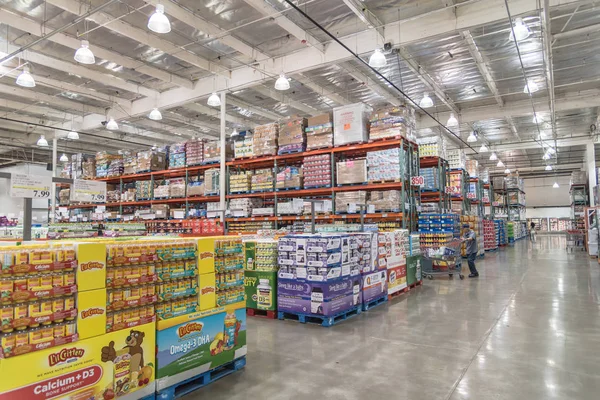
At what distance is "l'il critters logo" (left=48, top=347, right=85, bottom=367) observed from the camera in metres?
2.85

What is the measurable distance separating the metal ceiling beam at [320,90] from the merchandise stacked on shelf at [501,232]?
12.9m

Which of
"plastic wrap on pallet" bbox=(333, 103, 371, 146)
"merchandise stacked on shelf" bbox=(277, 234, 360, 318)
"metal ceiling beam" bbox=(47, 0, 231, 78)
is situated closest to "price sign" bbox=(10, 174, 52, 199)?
"merchandise stacked on shelf" bbox=(277, 234, 360, 318)

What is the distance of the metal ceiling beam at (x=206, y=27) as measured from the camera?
28.9 ft

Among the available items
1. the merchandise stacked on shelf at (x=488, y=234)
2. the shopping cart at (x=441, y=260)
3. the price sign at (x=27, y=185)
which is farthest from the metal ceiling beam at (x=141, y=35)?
the merchandise stacked on shelf at (x=488, y=234)

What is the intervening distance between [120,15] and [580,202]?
27449mm

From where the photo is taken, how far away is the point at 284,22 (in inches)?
369

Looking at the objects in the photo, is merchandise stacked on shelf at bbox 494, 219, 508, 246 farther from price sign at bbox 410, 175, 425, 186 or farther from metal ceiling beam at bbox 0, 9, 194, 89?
metal ceiling beam at bbox 0, 9, 194, 89

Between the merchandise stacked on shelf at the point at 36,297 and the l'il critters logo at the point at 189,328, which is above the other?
the merchandise stacked on shelf at the point at 36,297

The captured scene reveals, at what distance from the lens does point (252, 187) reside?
12.4 metres

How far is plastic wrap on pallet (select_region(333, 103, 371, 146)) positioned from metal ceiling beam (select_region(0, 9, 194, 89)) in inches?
239

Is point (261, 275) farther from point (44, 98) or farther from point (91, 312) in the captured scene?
point (44, 98)

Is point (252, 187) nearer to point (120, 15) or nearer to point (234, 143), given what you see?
point (234, 143)

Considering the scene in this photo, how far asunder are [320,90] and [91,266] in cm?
1241

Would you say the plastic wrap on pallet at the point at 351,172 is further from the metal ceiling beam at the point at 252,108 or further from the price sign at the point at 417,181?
the metal ceiling beam at the point at 252,108
